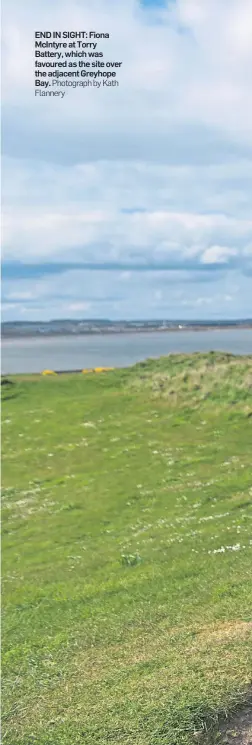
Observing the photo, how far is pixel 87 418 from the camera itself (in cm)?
3941

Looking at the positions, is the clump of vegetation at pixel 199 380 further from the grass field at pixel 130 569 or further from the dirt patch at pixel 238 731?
the dirt patch at pixel 238 731

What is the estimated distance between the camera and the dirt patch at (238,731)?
7.94 metres

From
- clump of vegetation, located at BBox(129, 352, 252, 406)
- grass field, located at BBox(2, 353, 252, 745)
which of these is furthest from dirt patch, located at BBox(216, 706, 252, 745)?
clump of vegetation, located at BBox(129, 352, 252, 406)

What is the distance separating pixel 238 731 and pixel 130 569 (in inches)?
346

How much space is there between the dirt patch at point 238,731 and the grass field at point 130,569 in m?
0.14

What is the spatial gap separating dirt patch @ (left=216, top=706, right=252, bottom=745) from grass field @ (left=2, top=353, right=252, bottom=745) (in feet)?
0.45

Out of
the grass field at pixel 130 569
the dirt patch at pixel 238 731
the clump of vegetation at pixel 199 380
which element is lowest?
the grass field at pixel 130 569

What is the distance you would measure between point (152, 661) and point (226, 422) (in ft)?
73.7

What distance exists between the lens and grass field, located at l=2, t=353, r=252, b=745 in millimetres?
9125

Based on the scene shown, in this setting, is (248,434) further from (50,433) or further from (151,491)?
(50,433)

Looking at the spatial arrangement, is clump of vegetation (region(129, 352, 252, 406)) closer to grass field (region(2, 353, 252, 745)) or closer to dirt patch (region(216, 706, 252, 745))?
grass field (region(2, 353, 252, 745))

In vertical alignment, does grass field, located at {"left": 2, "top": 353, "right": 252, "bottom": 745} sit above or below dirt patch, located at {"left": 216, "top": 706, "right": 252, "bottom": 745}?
below

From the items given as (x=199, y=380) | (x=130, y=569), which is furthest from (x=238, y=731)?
(x=199, y=380)

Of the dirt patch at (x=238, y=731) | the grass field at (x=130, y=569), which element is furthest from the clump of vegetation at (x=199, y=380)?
the dirt patch at (x=238, y=731)
